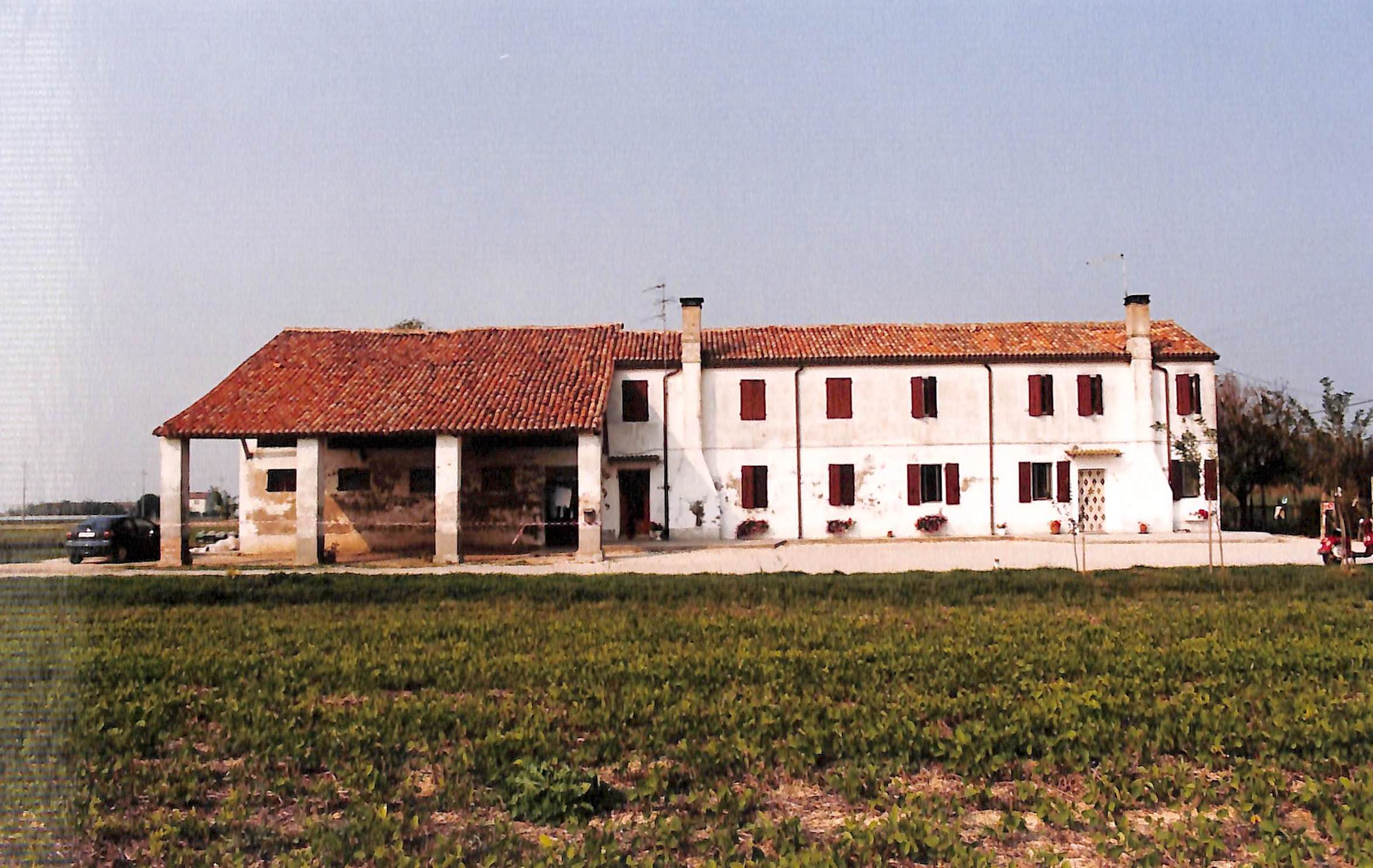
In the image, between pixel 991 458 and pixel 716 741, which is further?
pixel 991 458

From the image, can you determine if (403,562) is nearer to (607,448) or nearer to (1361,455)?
(607,448)

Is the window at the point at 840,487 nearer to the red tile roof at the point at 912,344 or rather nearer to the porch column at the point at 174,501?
the red tile roof at the point at 912,344

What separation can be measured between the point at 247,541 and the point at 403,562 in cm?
730

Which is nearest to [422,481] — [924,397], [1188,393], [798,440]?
[798,440]

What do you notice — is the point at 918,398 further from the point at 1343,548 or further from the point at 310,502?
the point at 310,502

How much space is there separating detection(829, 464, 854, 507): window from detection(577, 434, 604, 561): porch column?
8848 mm

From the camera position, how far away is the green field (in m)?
5.52

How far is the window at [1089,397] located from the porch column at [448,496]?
18.4m

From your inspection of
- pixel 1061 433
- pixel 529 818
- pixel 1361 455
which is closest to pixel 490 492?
pixel 1061 433

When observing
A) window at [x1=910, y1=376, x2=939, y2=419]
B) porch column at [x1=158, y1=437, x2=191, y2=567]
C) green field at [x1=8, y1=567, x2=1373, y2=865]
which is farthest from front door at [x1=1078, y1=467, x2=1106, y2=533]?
porch column at [x1=158, y1=437, x2=191, y2=567]

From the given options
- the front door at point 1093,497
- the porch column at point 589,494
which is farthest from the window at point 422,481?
the front door at point 1093,497

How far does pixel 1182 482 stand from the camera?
32875 mm

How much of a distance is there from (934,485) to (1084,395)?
5.26 metres

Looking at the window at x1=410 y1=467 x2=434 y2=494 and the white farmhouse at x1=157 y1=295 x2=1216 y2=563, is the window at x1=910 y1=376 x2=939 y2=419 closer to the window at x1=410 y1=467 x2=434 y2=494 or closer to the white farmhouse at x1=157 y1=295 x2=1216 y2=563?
the white farmhouse at x1=157 y1=295 x2=1216 y2=563
